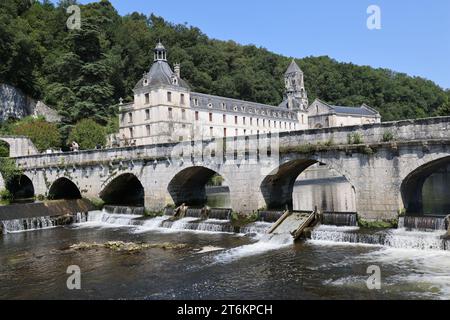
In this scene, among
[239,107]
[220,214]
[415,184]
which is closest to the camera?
[415,184]

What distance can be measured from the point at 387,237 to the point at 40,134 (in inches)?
1815

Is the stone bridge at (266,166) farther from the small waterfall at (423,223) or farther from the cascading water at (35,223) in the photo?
the cascading water at (35,223)

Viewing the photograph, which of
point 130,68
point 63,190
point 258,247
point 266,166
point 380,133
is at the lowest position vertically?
point 258,247

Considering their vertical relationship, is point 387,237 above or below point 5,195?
below

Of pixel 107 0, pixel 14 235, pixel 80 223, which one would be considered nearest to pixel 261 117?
pixel 107 0

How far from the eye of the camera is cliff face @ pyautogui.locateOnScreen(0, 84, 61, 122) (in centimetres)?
6250

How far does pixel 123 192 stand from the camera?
39469 mm

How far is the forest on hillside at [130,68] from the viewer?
6488cm

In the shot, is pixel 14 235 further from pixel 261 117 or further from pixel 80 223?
pixel 261 117

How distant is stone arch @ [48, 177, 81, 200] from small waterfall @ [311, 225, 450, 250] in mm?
28225

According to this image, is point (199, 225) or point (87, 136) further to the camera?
point (87, 136)

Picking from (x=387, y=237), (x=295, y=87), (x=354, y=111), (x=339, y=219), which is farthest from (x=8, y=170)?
(x=295, y=87)

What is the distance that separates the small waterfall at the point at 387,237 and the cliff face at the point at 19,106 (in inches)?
2142

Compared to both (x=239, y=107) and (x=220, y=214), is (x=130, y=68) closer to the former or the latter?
(x=239, y=107)
